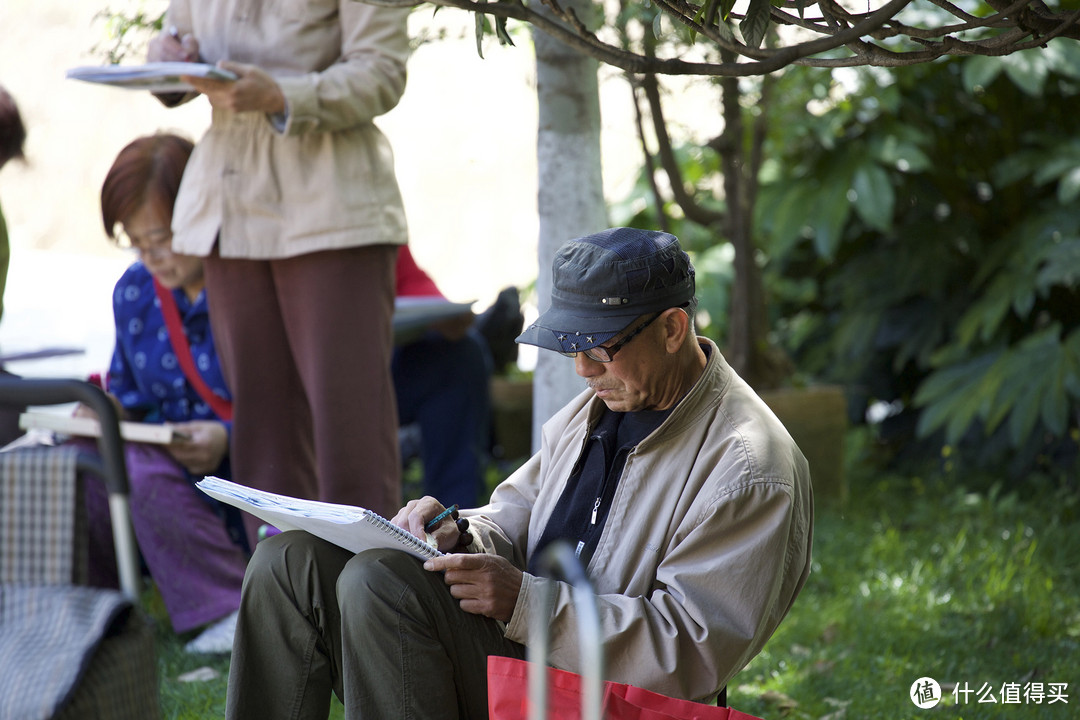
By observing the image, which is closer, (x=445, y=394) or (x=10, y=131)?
(x=10, y=131)

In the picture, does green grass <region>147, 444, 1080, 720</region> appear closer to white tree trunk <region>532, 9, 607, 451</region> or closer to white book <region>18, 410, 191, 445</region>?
white book <region>18, 410, 191, 445</region>

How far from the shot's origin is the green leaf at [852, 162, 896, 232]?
5.28 meters

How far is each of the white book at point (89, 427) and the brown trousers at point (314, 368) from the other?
274 mm

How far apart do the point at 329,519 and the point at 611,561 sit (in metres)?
0.55

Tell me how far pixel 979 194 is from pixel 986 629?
2994 mm

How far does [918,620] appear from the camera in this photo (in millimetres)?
3691

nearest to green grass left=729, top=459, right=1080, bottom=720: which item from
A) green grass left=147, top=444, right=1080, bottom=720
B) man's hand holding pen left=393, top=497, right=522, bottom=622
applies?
green grass left=147, top=444, right=1080, bottom=720

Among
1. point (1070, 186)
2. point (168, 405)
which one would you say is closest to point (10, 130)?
point (168, 405)

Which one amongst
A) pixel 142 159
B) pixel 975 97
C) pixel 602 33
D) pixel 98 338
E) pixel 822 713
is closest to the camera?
pixel 822 713

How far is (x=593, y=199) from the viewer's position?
3.39m

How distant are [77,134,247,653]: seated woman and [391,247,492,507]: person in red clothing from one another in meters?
0.99

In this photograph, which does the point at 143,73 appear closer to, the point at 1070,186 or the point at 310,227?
the point at 310,227

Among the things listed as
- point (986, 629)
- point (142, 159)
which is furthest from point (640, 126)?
point (986, 629)

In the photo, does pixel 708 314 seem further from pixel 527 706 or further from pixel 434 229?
pixel 434 229
